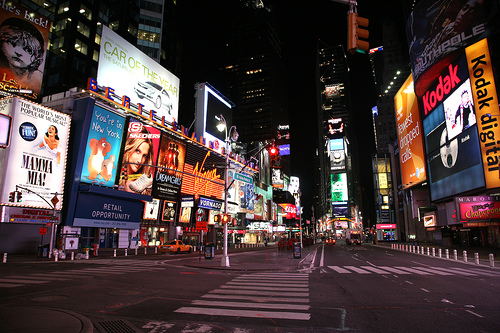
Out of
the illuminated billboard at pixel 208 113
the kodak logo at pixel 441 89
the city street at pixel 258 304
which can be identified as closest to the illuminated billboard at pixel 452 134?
the kodak logo at pixel 441 89

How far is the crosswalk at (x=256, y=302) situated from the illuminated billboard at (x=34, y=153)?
2584cm

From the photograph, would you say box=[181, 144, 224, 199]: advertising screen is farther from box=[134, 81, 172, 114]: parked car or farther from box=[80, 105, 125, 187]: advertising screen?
box=[80, 105, 125, 187]: advertising screen

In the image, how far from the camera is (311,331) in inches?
249

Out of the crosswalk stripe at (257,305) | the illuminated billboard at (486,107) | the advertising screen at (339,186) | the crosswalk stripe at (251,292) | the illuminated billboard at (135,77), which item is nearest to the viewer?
the crosswalk stripe at (257,305)

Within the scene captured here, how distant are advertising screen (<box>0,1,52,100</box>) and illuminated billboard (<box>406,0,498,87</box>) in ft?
172

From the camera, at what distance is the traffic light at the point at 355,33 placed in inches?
315

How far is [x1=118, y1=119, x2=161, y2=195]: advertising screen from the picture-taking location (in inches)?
1518

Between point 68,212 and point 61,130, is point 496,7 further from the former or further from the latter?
point 68,212

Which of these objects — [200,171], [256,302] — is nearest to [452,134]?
[200,171]

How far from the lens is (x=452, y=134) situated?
138 ft

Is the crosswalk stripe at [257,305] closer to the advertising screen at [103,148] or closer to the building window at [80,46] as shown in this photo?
the advertising screen at [103,148]

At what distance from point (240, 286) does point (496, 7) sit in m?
44.2

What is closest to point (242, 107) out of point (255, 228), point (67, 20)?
point (255, 228)

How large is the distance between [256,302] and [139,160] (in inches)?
1374
